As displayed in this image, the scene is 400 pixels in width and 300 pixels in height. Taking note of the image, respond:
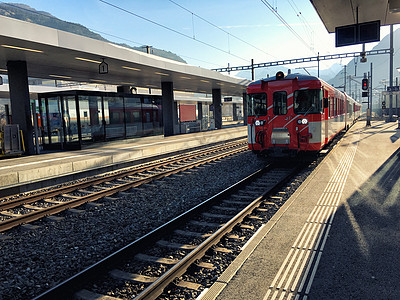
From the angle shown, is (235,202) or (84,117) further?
(84,117)

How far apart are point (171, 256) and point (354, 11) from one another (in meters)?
11.1

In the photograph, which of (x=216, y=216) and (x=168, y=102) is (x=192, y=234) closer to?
(x=216, y=216)

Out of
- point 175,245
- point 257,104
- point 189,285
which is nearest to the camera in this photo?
point 189,285

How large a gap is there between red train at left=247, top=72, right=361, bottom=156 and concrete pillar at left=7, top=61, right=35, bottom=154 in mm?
9852

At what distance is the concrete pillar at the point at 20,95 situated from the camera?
45.1ft

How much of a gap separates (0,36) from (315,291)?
35.6 feet

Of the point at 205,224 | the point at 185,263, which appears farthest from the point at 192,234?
the point at 185,263

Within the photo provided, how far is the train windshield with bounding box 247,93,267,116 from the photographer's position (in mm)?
11375

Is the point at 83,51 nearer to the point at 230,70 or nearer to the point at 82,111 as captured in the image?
the point at 82,111

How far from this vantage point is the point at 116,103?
53.9 feet

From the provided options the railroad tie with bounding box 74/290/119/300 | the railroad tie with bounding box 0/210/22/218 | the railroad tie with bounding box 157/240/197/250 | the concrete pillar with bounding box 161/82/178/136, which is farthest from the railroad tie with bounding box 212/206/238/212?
the concrete pillar with bounding box 161/82/178/136

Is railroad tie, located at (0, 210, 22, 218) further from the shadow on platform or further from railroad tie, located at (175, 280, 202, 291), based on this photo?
the shadow on platform

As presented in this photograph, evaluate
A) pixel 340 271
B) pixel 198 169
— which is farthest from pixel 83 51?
pixel 340 271

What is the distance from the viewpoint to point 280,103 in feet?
36.4
